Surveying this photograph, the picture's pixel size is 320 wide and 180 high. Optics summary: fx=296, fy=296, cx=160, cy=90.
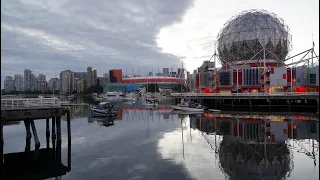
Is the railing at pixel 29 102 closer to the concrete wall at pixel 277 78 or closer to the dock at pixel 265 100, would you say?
the dock at pixel 265 100

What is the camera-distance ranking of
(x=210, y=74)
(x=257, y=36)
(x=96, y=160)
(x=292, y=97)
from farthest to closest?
(x=210, y=74)
(x=257, y=36)
(x=292, y=97)
(x=96, y=160)

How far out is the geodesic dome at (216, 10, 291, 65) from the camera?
90.3 meters

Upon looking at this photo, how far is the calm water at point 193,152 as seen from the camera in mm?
19609

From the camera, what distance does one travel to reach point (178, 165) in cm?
2144

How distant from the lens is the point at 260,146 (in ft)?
88.7

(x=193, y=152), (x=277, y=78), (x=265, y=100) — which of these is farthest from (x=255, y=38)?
(x=193, y=152)

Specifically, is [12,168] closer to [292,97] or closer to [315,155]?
[315,155]

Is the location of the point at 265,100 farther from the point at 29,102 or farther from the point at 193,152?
the point at 29,102

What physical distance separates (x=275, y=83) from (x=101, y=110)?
47.8 m

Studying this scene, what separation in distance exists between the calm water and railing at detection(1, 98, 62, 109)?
4304 millimetres

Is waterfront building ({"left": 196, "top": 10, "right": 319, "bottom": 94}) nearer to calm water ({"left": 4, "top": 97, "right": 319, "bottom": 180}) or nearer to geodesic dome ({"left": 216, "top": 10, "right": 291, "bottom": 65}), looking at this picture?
geodesic dome ({"left": 216, "top": 10, "right": 291, "bottom": 65})

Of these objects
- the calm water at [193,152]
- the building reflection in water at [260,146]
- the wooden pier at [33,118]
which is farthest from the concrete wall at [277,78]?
the wooden pier at [33,118]

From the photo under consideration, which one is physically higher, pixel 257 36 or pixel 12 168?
pixel 257 36

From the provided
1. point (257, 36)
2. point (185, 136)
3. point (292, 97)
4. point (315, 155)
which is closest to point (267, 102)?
point (292, 97)
